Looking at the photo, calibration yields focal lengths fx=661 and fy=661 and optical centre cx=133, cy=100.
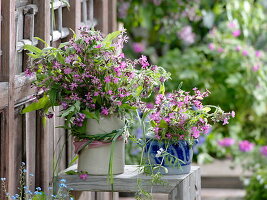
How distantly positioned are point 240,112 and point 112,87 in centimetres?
428

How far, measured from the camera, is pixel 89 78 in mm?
2186

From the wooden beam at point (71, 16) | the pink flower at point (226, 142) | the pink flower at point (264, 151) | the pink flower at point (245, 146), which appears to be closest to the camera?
the wooden beam at point (71, 16)

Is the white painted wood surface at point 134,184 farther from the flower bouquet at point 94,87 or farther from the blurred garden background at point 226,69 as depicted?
the blurred garden background at point 226,69

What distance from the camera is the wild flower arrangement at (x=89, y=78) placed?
216 centimetres

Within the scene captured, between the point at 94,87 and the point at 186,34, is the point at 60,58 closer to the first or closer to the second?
the point at 94,87

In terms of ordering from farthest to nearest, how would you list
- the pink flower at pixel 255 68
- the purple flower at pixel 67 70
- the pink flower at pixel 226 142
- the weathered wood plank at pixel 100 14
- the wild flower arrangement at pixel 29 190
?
1. the pink flower at pixel 226 142
2. the pink flower at pixel 255 68
3. the weathered wood plank at pixel 100 14
4. the purple flower at pixel 67 70
5. the wild flower arrangement at pixel 29 190

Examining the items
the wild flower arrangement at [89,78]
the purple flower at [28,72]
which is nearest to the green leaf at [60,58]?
the wild flower arrangement at [89,78]

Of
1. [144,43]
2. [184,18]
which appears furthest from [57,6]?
[144,43]

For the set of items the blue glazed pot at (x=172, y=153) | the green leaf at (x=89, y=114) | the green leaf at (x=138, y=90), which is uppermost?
the green leaf at (x=138, y=90)

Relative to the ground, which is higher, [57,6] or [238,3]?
[238,3]

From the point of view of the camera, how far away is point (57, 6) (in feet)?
8.52

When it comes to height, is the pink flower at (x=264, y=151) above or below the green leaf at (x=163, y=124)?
below

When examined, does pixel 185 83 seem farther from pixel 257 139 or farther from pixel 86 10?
pixel 86 10

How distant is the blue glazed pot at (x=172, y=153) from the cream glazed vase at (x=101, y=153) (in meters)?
0.11
